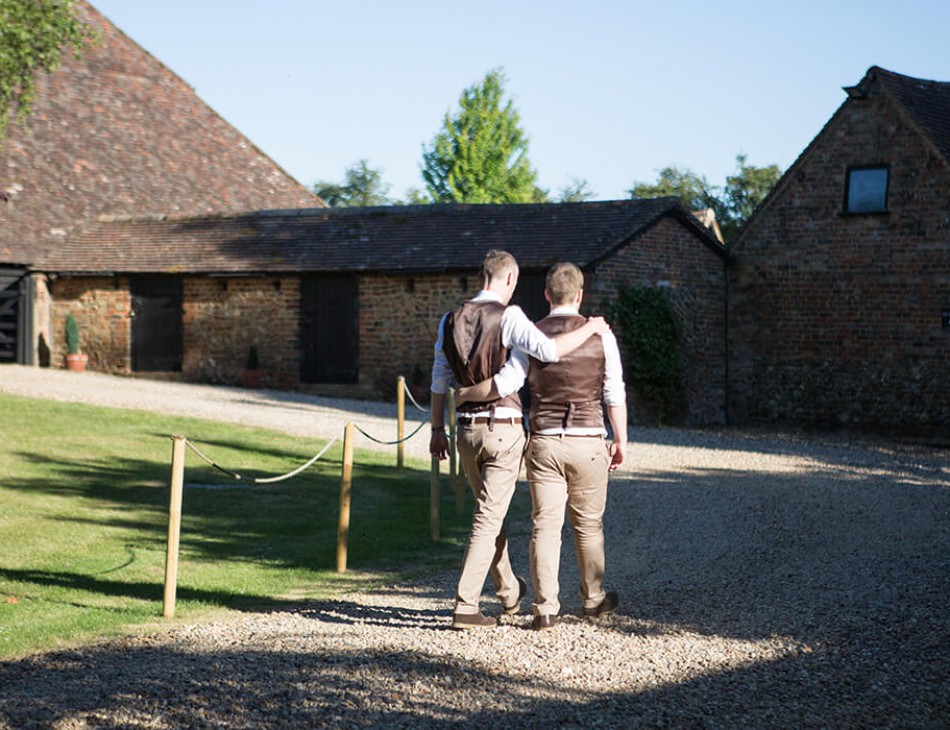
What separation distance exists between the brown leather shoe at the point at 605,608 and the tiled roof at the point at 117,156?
2235 cm

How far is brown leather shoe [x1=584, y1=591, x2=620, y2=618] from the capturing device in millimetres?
7090

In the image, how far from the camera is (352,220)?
26.4 meters

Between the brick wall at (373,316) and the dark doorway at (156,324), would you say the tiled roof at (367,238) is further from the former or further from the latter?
the dark doorway at (156,324)

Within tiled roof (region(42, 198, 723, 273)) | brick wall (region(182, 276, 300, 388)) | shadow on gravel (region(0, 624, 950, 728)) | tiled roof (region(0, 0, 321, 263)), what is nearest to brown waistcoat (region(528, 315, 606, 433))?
shadow on gravel (region(0, 624, 950, 728))

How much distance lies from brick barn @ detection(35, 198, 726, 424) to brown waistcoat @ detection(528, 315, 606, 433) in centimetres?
1588

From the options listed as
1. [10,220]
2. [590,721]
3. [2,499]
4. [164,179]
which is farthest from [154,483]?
[164,179]

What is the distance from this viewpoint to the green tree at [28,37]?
1700 cm

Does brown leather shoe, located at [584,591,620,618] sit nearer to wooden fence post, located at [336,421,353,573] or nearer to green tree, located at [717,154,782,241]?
wooden fence post, located at [336,421,353,573]

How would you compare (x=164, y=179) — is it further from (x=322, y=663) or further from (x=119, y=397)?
(x=322, y=663)

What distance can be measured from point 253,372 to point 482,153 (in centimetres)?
3138

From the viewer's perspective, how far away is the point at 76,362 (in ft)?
88.2

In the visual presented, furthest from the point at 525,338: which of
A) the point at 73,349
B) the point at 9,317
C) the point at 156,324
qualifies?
the point at 9,317

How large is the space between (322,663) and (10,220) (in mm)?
23649

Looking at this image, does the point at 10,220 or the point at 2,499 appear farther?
the point at 10,220
